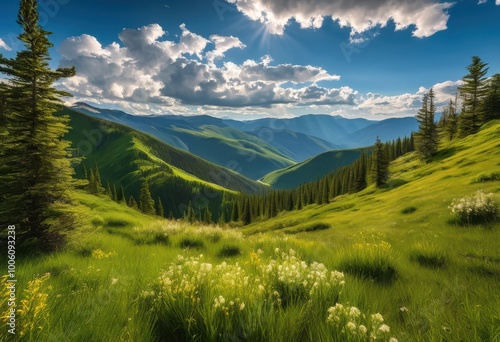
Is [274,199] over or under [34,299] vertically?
under

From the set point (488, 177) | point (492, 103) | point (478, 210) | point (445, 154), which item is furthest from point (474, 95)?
point (478, 210)

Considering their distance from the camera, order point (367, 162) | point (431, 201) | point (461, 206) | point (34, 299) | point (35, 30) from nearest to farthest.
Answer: point (34, 299), point (35, 30), point (461, 206), point (431, 201), point (367, 162)

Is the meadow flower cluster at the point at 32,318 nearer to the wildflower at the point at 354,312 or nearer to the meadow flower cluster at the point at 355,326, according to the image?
the meadow flower cluster at the point at 355,326

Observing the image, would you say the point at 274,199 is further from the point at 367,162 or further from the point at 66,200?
the point at 66,200

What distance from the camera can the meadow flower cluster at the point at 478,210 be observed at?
10406 millimetres

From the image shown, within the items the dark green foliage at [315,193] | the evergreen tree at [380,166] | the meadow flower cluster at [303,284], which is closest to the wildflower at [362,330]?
the meadow flower cluster at [303,284]

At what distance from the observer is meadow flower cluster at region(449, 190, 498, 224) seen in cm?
1041

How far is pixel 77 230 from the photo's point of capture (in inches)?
348

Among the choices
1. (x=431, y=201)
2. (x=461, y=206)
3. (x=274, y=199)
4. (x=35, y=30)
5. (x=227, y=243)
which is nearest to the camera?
(x=35, y=30)

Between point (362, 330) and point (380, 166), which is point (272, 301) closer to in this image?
point (362, 330)

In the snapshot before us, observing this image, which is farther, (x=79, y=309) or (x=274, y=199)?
(x=274, y=199)

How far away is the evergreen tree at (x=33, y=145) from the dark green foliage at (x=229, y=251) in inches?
213

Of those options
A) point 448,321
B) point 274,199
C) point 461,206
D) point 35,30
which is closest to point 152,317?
point 448,321

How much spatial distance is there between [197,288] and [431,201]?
1352 inches
